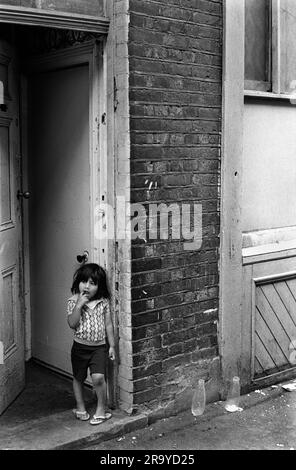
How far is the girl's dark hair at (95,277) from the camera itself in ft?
15.9

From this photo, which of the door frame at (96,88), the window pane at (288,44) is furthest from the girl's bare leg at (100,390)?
the window pane at (288,44)

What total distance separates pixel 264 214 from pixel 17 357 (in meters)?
2.39

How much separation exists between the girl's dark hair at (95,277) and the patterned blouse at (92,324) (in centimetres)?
7

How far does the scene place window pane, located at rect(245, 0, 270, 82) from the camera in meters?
5.80

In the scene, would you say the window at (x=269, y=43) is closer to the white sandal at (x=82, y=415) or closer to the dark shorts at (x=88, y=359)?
the dark shorts at (x=88, y=359)

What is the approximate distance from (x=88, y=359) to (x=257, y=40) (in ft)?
9.90

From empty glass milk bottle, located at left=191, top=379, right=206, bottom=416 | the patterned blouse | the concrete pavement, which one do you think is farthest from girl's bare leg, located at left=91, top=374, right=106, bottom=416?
empty glass milk bottle, located at left=191, top=379, right=206, bottom=416

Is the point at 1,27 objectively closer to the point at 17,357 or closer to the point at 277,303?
the point at 17,357

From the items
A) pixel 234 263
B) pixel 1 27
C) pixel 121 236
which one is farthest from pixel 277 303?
pixel 1 27

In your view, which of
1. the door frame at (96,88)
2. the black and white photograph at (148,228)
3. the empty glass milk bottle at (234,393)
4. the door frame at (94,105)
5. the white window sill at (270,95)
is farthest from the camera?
the white window sill at (270,95)

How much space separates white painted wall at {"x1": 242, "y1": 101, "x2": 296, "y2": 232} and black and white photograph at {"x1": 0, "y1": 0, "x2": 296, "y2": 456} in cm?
2

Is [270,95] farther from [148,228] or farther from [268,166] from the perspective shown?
[148,228]

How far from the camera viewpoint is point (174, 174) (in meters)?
5.11

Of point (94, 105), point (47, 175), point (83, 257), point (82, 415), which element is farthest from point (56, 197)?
point (82, 415)
